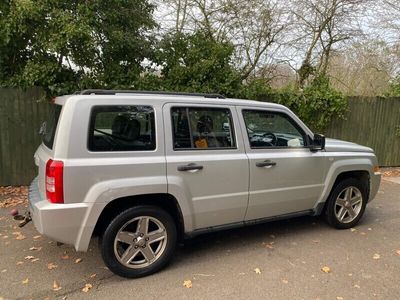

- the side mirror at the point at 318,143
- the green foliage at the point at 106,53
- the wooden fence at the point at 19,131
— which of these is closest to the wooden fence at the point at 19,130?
the wooden fence at the point at 19,131

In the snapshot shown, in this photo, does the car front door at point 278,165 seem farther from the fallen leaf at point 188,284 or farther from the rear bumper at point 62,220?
the rear bumper at point 62,220

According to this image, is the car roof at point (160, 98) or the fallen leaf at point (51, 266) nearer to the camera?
the car roof at point (160, 98)

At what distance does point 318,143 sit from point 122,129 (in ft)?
8.39

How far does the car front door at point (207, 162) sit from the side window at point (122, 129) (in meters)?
0.19

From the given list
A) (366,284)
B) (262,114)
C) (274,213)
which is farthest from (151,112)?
(366,284)

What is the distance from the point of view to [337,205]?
4.83m

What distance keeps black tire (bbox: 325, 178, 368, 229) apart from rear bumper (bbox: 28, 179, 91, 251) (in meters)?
3.26

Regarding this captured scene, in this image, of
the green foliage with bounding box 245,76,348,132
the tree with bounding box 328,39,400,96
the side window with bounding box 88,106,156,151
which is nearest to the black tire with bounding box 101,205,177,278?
the side window with bounding box 88,106,156,151

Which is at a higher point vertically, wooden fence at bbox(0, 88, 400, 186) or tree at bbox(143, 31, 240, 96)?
tree at bbox(143, 31, 240, 96)

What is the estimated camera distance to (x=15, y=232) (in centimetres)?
465

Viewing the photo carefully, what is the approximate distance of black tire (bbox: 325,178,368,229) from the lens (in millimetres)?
4738

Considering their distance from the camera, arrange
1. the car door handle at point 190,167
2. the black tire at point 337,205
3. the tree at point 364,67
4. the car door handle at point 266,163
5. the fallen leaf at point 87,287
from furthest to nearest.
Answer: the tree at point 364,67 → the black tire at point 337,205 → the car door handle at point 266,163 → the car door handle at point 190,167 → the fallen leaf at point 87,287

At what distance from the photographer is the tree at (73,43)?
575cm

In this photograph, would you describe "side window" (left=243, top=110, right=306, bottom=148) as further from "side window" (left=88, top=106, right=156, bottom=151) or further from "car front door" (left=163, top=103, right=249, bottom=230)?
"side window" (left=88, top=106, right=156, bottom=151)
